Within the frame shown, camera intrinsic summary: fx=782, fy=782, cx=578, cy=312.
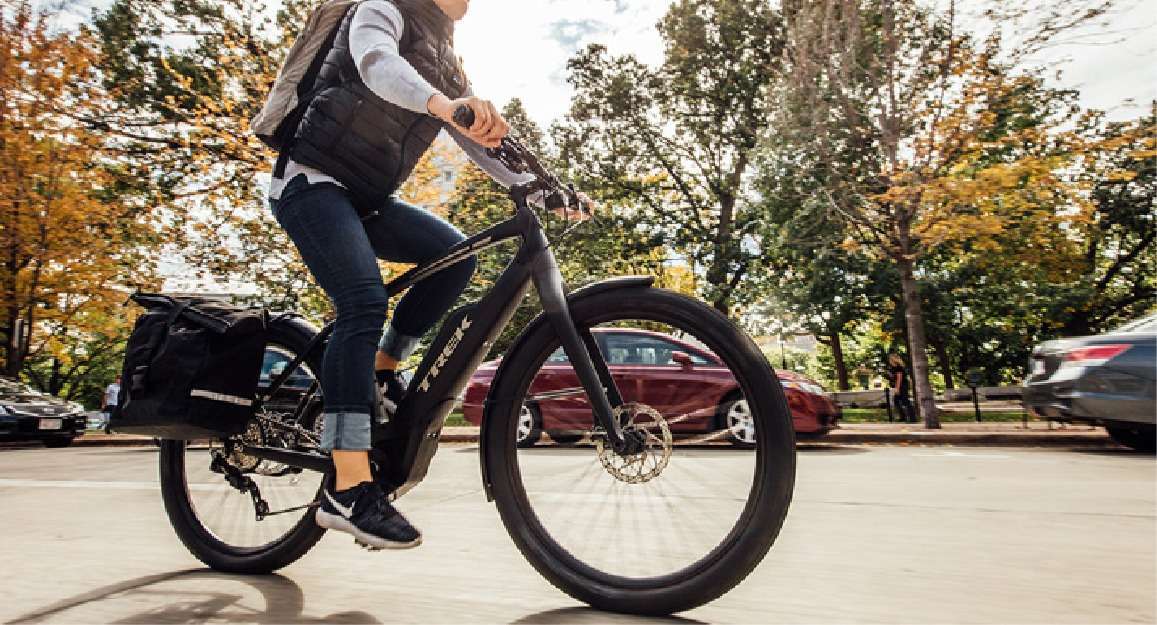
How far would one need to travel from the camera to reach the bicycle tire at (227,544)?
2.76 m

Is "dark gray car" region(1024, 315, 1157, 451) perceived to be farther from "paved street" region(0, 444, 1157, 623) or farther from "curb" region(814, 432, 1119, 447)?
"paved street" region(0, 444, 1157, 623)

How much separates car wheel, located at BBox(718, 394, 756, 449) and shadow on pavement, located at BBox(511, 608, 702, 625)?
19.6 inches

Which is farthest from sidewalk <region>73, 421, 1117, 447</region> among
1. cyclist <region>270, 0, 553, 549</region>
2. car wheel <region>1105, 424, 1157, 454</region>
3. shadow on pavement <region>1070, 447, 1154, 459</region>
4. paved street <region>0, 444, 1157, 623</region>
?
cyclist <region>270, 0, 553, 549</region>

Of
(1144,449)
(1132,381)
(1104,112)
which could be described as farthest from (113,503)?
(1104,112)

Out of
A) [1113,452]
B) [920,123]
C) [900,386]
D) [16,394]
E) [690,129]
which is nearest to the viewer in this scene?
[1113,452]

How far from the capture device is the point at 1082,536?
11.3ft

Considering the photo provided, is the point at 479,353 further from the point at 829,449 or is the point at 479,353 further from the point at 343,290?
the point at 829,449

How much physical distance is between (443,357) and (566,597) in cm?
83

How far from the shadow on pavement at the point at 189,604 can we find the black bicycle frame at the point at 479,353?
42cm

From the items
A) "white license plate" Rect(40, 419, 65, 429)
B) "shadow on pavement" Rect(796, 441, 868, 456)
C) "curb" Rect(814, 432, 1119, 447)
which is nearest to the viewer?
"shadow on pavement" Rect(796, 441, 868, 456)

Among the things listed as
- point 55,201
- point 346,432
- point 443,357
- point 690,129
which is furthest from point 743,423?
point 690,129

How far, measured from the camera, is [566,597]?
237 centimetres

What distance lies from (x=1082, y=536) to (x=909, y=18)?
10.8 metres

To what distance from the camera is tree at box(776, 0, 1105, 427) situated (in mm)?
12039
